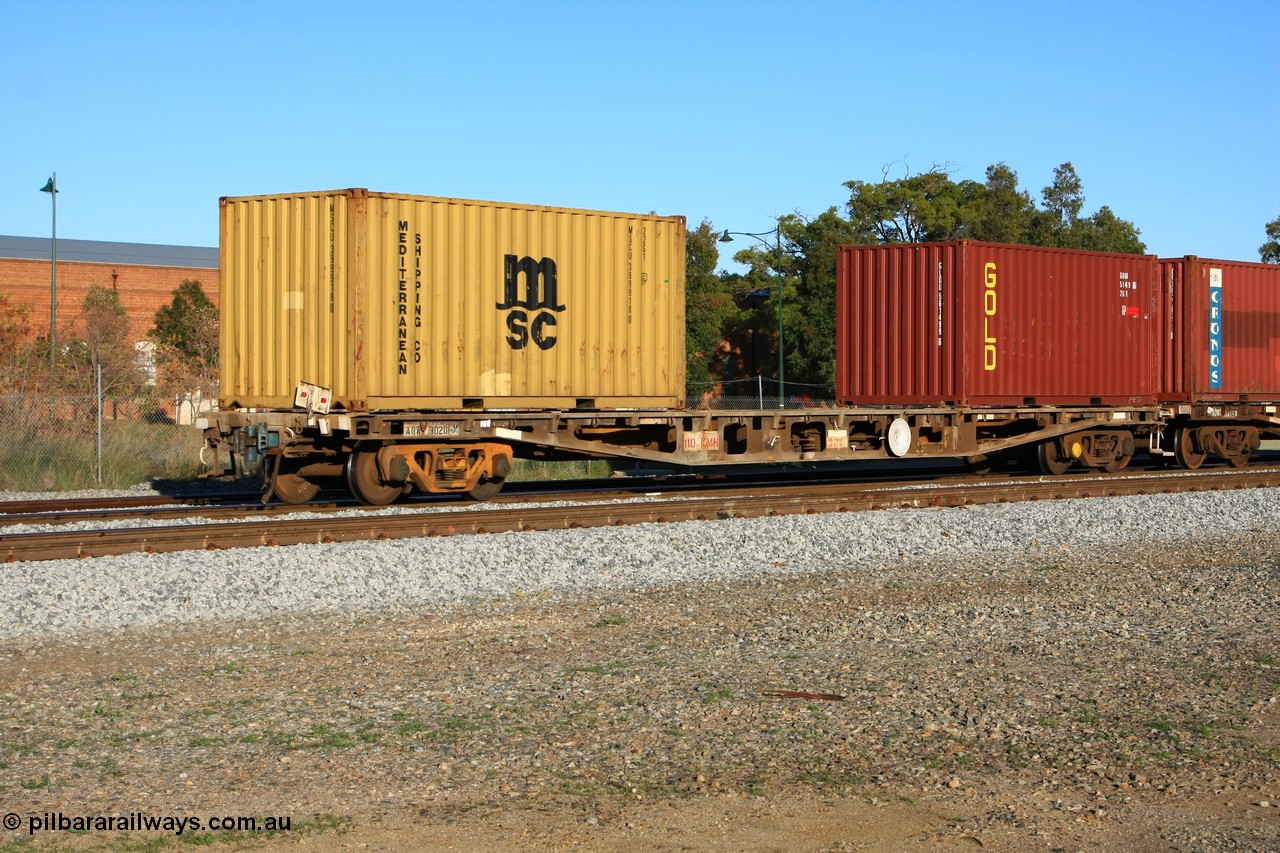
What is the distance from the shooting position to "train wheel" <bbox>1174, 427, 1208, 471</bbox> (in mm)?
21047

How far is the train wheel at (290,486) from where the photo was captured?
14.4 meters

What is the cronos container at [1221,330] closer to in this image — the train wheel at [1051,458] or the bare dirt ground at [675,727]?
the train wheel at [1051,458]

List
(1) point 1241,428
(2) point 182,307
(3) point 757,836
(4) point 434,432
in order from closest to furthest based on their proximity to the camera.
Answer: (3) point 757,836, (4) point 434,432, (1) point 1241,428, (2) point 182,307

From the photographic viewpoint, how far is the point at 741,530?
12.1m

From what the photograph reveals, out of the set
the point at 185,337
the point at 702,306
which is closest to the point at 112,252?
the point at 185,337

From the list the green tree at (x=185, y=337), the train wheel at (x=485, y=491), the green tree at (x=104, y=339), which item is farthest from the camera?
the green tree at (x=185, y=337)

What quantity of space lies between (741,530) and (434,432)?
4.13 metres

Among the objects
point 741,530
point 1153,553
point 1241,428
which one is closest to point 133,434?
point 741,530

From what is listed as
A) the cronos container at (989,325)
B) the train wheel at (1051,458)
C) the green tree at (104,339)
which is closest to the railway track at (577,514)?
the train wheel at (1051,458)

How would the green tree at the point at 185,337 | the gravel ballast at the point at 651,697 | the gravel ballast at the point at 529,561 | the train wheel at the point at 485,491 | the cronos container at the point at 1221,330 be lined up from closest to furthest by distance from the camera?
the gravel ballast at the point at 651,697, the gravel ballast at the point at 529,561, the train wheel at the point at 485,491, the cronos container at the point at 1221,330, the green tree at the point at 185,337

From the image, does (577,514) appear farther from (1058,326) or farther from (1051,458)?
(1051,458)

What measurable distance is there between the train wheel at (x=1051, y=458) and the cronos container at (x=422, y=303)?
7.71 meters

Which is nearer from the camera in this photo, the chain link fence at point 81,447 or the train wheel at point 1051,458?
the chain link fence at point 81,447

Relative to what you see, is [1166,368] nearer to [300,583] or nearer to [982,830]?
[300,583]
